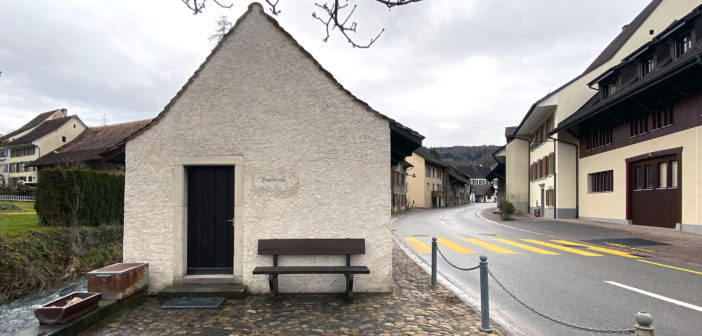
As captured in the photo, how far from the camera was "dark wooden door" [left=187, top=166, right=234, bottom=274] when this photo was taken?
276 inches

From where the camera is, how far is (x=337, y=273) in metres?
6.45

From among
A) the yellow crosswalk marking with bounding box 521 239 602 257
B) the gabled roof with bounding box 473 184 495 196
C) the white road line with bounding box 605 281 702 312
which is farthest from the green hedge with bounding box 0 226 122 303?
the gabled roof with bounding box 473 184 495 196

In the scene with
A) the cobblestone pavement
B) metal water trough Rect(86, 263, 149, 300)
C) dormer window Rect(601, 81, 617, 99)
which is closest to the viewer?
the cobblestone pavement

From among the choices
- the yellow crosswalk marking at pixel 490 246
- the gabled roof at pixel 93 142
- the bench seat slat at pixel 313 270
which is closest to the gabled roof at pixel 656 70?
the yellow crosswalk marking at pixel 490 246

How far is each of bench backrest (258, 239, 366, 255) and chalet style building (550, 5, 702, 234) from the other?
13713 millimetres

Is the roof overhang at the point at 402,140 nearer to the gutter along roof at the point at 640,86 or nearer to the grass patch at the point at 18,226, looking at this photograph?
the grass patch at the point at 18,226

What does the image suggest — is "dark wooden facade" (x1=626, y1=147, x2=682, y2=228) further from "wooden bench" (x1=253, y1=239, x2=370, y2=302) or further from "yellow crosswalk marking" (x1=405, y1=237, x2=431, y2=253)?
"wooden bench" (x1=253, y1=239, x2=370, y2=302)

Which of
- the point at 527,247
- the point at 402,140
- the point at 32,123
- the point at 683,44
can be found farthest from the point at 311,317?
the point at 32,123

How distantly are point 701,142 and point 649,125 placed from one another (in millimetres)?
3770

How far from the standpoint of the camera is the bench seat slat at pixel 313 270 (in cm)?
618

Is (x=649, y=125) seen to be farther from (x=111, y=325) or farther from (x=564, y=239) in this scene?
(x=111, y=325)

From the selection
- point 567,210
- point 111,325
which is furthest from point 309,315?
point 567,210

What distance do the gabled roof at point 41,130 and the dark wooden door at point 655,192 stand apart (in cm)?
5850

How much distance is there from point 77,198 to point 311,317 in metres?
9.60
